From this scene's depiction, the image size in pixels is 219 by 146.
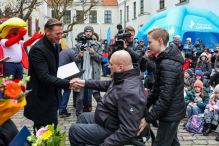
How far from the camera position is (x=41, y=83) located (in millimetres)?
3051

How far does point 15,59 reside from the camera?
5.97 meters

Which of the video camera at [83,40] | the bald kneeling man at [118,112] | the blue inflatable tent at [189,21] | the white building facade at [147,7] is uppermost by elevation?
the white building facade at [147,7]

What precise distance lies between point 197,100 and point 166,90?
3.25m

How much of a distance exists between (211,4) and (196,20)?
13.4 ft

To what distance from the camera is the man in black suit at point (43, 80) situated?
9.82 ft

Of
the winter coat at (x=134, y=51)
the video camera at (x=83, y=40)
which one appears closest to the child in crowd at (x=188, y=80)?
the winter coat at (x=134, y=51)

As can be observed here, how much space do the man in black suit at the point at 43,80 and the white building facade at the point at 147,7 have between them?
16249 mm

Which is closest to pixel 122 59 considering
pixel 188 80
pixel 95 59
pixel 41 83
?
pixel 41 83

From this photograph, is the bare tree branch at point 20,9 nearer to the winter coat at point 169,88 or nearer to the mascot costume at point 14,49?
the mascot costume at point 14,49

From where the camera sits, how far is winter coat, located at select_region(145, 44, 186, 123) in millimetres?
2613

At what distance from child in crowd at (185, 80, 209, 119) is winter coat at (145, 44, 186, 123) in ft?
9.32

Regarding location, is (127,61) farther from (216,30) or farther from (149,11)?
(149,11)

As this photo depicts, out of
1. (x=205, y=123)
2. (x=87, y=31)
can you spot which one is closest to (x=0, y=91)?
(x=87, y=31)

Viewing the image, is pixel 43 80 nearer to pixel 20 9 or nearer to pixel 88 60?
pixel 88 60
